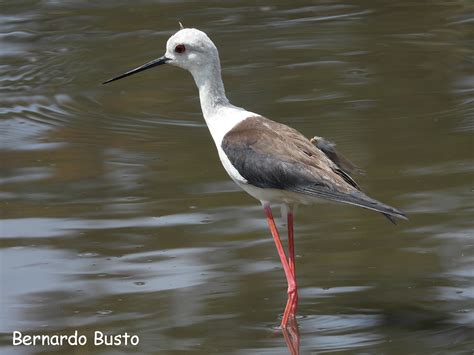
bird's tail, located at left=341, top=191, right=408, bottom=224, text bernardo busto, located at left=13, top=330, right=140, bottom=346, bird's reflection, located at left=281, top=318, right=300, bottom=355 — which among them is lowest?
bird's reflection, located at left=281, top=318, right=300, bottom=355

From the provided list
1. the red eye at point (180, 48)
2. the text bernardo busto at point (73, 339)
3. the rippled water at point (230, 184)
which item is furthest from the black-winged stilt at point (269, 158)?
the text bernardo busto at point (73, 339)

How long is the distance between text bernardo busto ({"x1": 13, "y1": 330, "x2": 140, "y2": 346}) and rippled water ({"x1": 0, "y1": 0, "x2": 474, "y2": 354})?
0.05 metres

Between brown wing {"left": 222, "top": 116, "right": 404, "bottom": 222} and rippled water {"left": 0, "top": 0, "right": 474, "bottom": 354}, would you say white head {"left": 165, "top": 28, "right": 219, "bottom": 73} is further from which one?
rippled water {"left": 0, "top": 0, "right": 474, "bottom": 354}

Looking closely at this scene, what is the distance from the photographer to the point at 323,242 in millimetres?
6793

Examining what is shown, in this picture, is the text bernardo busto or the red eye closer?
the text bernardo busto

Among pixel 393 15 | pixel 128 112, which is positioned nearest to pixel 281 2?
pixel 393 15

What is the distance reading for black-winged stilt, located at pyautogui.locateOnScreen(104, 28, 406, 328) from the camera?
5938 millimetres

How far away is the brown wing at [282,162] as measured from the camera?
590 centimetres

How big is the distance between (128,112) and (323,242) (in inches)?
116

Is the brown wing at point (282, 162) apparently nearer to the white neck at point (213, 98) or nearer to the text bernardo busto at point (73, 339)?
the white neck at point (213, 98)

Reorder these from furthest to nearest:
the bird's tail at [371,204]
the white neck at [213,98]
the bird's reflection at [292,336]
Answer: the white neck at [213,98]
the bird's reflection at [292,336]
the bird's tail at [371,204]

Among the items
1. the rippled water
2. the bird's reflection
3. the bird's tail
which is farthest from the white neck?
the bird's reflection

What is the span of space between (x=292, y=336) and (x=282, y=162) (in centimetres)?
90

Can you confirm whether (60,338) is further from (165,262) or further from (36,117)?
(36,117)
